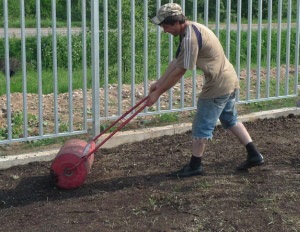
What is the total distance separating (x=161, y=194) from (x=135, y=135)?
1.82 metres

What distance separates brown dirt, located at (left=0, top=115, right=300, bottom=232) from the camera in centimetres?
476

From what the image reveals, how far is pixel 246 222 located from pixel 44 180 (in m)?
1.96

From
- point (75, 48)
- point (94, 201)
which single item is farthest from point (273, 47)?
point (94, 201)

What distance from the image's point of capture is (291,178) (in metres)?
5.77

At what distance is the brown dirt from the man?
0.22 metres

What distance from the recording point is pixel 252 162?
19.6 feet

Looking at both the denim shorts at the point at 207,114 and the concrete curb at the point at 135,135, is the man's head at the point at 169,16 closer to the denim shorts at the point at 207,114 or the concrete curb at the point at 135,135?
the denim shorts at the point at 207,114

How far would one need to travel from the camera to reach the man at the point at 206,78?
538 centimetres

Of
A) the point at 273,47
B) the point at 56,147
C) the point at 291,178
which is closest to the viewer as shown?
the point at 291,178

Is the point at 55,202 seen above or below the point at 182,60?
below

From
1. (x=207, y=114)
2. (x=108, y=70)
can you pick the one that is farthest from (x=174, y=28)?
(x=108, y=70)

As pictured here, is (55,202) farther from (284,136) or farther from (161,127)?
(284,136)

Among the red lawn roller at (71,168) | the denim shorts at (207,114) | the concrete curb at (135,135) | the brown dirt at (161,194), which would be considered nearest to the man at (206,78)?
the denim shorts at (207,114)

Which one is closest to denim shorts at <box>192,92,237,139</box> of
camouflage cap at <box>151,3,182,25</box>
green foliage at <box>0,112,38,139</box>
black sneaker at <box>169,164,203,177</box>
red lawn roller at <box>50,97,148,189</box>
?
black sneaker at <box>169,164,203,177</box>
